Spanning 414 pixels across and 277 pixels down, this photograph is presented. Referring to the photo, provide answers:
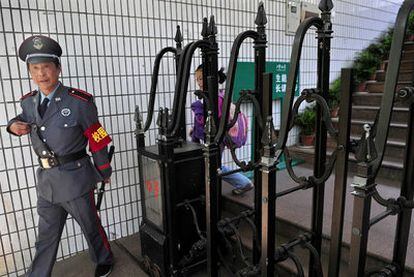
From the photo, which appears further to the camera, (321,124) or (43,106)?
(43,106)

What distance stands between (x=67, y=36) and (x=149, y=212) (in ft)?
5.58

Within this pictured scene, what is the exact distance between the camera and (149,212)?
2674 millimetres

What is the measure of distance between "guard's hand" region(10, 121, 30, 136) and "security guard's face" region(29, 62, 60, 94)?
0.30 m

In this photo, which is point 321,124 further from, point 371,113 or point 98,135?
point 371,113

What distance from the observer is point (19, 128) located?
7.70ft

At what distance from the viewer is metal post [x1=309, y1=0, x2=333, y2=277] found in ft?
5.60

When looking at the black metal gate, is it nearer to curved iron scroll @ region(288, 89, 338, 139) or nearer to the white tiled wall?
curved iron scroll @ region(288, 89, 338, 139)

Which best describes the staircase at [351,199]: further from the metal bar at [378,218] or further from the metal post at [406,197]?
the metal bar at [378,218]

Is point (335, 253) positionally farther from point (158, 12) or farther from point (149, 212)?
point (158, 12)

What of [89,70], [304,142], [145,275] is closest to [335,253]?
[145,275]

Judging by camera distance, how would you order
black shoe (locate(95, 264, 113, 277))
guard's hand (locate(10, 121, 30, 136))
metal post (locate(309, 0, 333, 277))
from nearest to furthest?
metal post (locate(309, 0, 333, 277))
guard's hand (locate(10, 121, 30, 136))
black shoe (locate(95, 264, 113, 277))

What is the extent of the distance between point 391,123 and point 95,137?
3.62m

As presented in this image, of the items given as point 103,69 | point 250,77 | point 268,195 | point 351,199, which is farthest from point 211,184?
point 250,77

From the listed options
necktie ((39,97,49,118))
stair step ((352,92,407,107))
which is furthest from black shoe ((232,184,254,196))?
stair step ((352,92,407,107))
